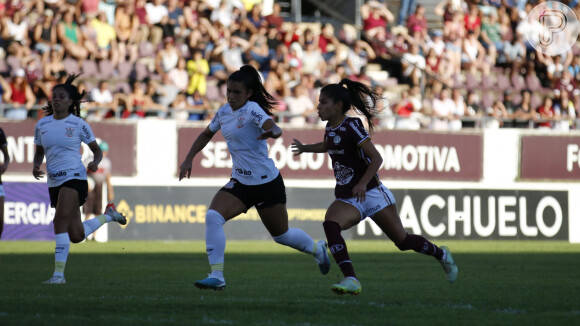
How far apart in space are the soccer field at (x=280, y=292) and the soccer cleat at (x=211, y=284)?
0.09 metres

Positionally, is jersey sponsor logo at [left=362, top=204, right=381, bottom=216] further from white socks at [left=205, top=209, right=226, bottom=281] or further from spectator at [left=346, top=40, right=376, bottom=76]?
spectator at [left=346, top=40, right=376, bottom=76]

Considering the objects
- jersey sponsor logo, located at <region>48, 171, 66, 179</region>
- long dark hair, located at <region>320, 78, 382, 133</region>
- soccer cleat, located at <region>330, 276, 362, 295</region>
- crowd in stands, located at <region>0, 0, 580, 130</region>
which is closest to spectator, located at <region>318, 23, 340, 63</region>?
crowd in stands, located at <region>0, 0, 580, 130</region>

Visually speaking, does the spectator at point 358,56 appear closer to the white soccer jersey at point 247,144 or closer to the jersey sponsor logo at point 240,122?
the white soccer jersey at point 247,144

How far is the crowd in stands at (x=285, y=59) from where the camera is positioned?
2205 cm

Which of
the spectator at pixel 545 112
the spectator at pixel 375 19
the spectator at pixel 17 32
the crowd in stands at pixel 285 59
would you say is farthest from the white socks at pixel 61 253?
the spectator at pixel 545 112

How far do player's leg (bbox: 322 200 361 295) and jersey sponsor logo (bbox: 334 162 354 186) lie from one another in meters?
0.20

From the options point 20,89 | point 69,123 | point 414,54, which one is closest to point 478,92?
point 414,54

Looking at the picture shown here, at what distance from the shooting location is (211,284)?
30.7 feet

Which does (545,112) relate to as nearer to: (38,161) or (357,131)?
(38,161)

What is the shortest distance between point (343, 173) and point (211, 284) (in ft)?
5.09

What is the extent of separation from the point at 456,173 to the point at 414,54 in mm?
4020

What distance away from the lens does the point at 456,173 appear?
24.7m

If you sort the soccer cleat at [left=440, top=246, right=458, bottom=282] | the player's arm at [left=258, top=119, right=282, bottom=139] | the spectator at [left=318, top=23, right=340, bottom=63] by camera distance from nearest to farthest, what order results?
the player's arm at [left=258, top=119, right=282, bottom=139]
the soccer cleat at [left=440, top=246, right=458, bottom=282]
the spectator at [left=318, top=23, right=340, bottom=63]

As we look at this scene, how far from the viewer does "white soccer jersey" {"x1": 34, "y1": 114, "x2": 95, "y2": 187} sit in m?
11.0
